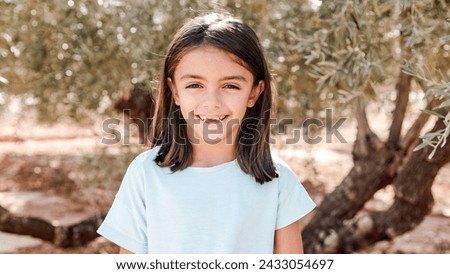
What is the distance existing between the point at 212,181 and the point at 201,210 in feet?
0.32

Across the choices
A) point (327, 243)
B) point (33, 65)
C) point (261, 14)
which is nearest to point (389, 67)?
point (261, 14)

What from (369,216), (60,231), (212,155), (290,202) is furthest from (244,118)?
(60,231)

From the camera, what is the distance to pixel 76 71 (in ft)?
15.3

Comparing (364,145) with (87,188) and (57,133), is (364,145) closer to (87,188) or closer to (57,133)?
(87,188)

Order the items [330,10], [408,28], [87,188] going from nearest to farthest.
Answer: [408,28] < [330,10] < [87,188]

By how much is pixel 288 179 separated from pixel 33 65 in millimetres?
3230

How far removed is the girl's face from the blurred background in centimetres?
122

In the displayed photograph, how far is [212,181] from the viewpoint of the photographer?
6.71 ft

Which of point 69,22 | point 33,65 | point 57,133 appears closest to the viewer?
point 69,22

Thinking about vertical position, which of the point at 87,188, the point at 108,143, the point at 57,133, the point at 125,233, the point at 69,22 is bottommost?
the point at 57,133

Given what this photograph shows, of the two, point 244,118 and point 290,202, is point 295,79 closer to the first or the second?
point 244,118

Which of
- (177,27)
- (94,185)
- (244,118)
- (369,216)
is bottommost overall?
(94,185)

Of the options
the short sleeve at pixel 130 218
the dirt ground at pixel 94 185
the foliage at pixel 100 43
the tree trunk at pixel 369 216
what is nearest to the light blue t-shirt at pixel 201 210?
the short sleeve at pixel 130 218

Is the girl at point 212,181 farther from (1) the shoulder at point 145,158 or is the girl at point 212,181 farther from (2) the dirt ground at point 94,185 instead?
(2) the dirt ground at point 94,185
